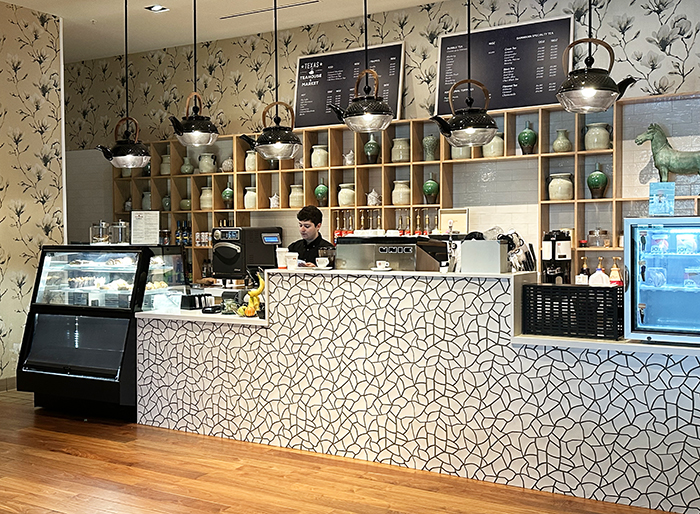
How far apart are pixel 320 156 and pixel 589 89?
12.3 ft

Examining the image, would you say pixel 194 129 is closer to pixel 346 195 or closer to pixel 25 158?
pixel 346 195

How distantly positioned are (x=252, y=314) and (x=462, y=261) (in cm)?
155

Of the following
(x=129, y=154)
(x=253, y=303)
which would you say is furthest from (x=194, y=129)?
(x=253, y=303)

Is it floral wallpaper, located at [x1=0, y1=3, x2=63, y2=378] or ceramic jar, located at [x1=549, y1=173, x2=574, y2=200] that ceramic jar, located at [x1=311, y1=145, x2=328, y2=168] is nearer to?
ceramic jar, located at [x1=549, y1=173, x2=574, y2=200]

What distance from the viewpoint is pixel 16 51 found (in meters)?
6.80

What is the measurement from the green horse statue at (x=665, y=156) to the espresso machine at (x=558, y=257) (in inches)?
43.7

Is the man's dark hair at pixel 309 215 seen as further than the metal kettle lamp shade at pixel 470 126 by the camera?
Yes

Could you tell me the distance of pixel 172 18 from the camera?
7336mm

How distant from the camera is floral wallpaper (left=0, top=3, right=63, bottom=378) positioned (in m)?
6.69

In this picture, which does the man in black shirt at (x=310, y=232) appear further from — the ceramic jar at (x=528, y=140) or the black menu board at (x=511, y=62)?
the ceramic jar at (x=528, y=140)

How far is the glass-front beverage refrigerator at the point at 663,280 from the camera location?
11.7 feet

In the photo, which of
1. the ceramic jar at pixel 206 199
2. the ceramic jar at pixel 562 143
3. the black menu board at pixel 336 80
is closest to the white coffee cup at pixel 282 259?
the black menu board at pixel 336 80

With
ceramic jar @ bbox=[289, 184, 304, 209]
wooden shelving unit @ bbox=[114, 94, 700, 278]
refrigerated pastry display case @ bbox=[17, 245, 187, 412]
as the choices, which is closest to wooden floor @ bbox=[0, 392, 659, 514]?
refrigerated pastry display case @ bbox=[17, 245, 187, 412]

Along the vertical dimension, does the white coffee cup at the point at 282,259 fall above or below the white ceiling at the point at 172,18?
below
